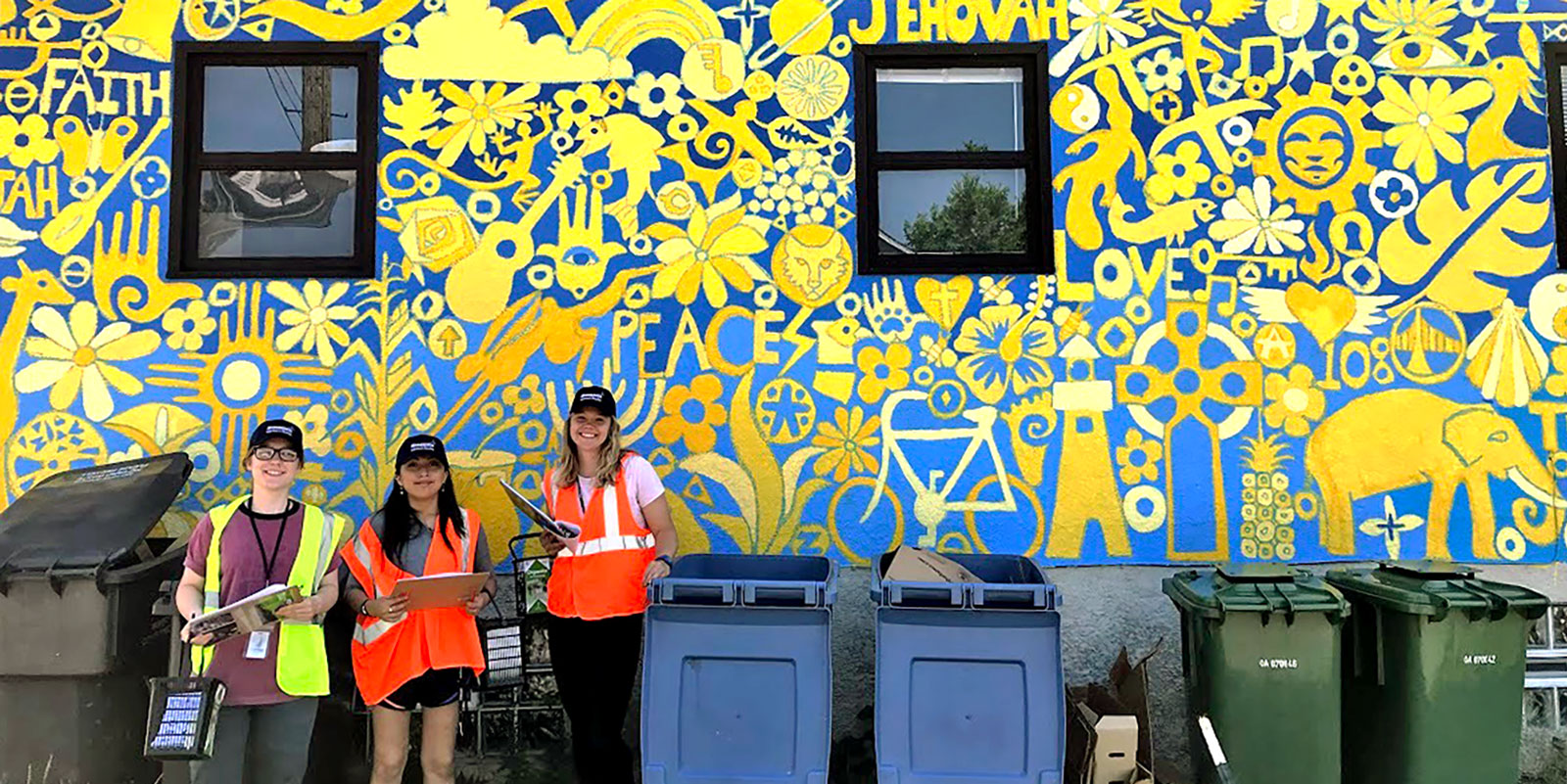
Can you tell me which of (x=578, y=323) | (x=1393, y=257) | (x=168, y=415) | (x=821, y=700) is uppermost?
(x=1393, y=257)

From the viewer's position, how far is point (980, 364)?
17.8ft

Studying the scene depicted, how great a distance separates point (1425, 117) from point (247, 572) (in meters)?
5.91

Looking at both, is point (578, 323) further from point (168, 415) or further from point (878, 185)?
point (168, 415)

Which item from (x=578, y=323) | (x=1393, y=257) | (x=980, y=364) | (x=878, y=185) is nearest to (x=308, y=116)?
(x=578, y=323)

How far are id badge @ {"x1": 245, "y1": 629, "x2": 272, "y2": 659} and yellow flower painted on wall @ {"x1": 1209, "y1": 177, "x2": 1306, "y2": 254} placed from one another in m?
4.69

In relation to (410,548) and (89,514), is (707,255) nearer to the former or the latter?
(410,548)

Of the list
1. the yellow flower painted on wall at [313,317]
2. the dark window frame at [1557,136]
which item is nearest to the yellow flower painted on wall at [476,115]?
the yellow flower painted on wall at [313,317]

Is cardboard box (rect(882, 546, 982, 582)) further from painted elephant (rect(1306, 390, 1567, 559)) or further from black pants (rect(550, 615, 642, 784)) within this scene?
painted elephant (rect(1306, 390, 1567, 559))

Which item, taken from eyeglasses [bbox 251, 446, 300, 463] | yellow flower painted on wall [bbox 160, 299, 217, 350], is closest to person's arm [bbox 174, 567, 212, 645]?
eyeglasses [bbox 251, 446, 300, 463]

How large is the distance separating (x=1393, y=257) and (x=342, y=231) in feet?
17.8

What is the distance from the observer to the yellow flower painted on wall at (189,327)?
539 cm

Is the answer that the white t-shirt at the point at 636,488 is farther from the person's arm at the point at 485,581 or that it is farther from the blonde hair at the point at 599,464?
the person's arm at the point at 485,581

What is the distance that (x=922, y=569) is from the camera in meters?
4.50

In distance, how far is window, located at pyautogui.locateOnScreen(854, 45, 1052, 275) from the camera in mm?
5609
